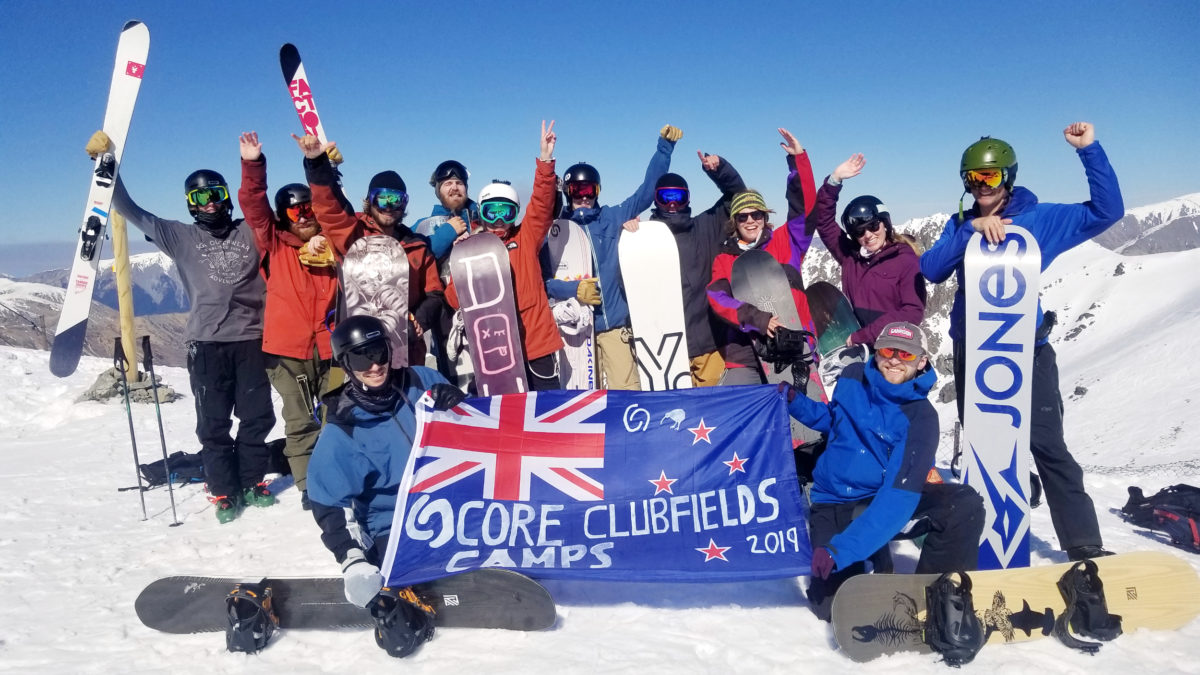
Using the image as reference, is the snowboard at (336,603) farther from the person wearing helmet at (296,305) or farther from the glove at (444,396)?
the person wearing helmet at (296,305)

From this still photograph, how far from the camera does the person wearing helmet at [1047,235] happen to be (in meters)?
3.94

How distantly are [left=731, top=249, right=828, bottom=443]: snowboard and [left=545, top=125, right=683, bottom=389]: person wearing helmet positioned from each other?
1.10 m

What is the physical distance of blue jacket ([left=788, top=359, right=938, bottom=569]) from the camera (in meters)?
3.52

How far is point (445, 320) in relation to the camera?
19.6 feet

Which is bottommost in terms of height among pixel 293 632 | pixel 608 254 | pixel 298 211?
pixel 293 632

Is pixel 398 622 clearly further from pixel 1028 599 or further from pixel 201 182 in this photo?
pixel 201 182

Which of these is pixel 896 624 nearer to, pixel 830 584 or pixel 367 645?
pixel 830 584

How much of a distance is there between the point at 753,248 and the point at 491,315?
7.10ft

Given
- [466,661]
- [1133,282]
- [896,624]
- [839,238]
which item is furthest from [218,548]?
[1133,282]

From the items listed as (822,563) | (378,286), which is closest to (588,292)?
(378,286)

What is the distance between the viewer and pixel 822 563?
3490mm

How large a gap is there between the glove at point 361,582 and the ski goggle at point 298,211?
10.5ft

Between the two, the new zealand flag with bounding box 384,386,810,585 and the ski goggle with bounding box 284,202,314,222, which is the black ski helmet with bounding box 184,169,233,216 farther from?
the new zealand flag with bounding box 384,386,810,585

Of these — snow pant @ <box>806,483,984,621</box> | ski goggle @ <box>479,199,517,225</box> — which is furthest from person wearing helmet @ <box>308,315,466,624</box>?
snow pant @ <box>806,483,984,621</box>
